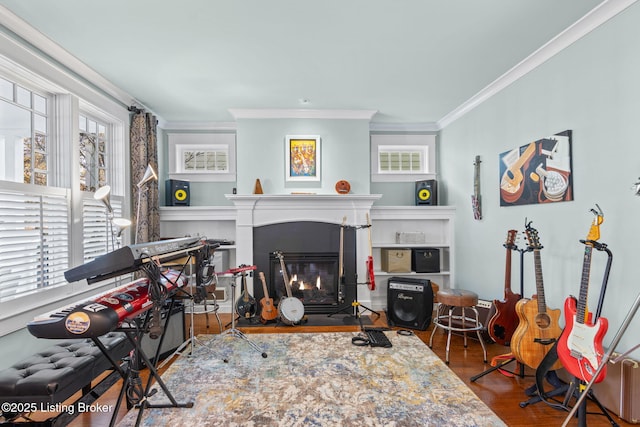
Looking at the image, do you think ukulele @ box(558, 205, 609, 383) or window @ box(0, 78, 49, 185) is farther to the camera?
window @ box(0, 78, 49, 185)

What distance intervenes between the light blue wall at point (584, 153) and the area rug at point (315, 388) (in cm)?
118

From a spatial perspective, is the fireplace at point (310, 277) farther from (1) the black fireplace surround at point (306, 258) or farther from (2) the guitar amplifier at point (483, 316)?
(2) the guitar amplifier at point (483, 316)

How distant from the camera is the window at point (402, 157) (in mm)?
4422

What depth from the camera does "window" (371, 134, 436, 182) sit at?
442 cm

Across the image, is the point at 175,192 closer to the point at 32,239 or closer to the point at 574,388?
the point at 32,239

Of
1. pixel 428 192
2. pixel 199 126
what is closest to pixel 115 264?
pixel 199 126

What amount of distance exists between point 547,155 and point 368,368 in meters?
2.33

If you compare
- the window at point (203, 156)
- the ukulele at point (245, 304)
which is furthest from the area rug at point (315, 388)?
the window at point (203, 156)

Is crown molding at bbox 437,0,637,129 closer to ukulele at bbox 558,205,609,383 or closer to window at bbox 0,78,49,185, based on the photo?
ukulele at bbox 558,205,609,383

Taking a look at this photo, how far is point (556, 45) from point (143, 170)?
13.7 feet

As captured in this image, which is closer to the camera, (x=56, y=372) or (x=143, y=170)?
(x=56, y=372)

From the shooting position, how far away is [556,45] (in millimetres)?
2398

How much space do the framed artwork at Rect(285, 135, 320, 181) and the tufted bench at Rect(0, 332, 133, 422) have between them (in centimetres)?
264

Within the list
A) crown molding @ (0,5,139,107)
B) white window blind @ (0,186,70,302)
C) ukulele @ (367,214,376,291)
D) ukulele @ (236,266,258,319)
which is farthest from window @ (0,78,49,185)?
ukulele @ (367,214,376,291)
